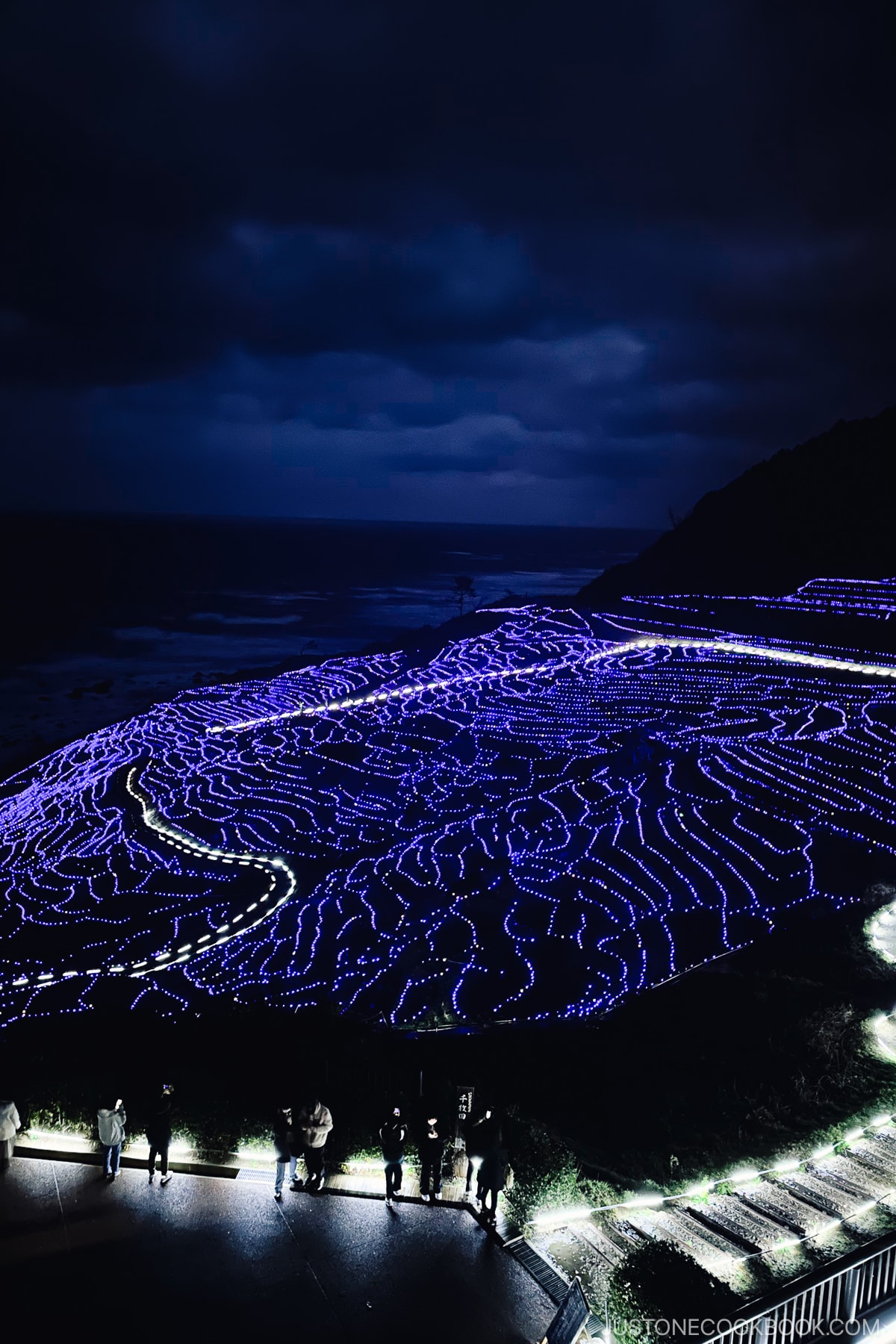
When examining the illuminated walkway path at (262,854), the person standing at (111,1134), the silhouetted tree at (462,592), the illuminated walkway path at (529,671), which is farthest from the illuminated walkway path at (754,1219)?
the silhouetted tree at (462,592)

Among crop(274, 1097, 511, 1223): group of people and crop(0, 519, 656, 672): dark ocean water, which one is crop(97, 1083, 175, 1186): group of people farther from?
crop(0, 519, 656, 672): dark ocean water

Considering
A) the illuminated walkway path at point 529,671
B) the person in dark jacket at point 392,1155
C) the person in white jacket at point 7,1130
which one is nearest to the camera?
the person in dark jacket at point 392,1155

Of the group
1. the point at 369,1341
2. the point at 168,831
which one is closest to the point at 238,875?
the point at 168,831

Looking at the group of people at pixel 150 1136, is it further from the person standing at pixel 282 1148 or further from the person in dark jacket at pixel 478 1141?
the person in dark jacket at pixel 478 1141

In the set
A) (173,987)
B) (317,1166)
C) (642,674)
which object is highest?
(642,674)

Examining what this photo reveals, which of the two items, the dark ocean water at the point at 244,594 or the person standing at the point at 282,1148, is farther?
the dark ocean water at the point at 244,594

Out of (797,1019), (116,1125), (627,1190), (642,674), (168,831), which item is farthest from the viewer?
(642,674)

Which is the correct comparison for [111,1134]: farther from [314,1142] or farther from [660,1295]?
[660,1295]

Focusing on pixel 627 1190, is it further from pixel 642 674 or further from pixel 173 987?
pixel 642 674
